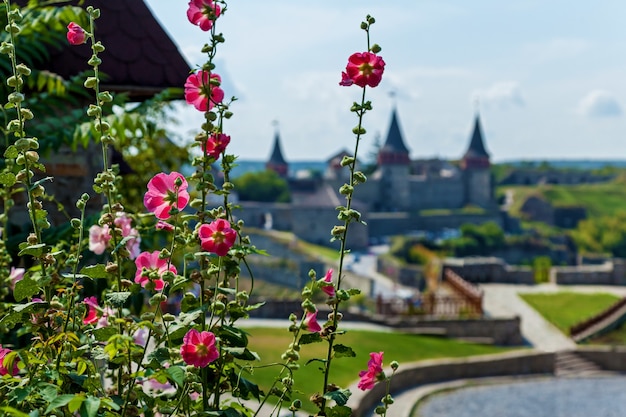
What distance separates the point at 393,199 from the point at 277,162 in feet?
47.4

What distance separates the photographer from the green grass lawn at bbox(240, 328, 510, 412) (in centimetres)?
1334

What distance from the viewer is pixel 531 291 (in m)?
31.2

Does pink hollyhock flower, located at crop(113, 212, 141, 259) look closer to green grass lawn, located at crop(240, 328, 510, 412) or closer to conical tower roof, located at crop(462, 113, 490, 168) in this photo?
green grass lawn, located at crop(240, 328, 510, 412)

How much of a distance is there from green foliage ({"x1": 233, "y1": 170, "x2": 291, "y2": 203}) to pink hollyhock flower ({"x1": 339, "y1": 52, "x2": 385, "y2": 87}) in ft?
258

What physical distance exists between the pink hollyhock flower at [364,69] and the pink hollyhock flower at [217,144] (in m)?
0.43

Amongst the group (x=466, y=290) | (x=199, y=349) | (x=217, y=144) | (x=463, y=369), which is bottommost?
(x=463, y=369)

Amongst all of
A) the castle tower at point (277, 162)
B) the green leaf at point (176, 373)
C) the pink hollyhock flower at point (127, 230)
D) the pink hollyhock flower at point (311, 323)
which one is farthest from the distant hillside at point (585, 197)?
the green leaf at point (176, 373)

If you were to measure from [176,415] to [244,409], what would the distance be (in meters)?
0.22

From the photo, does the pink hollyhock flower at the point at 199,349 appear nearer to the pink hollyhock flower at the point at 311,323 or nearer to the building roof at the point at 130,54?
the pink hollyhock flower at the point at 311,323

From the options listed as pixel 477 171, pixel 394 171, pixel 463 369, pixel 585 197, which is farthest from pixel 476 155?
pixel 463 369

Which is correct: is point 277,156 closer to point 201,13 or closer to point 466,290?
point 466,290

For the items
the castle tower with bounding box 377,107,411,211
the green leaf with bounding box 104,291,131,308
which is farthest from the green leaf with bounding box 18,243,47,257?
the castle tower with bounding box 377,107,411,211

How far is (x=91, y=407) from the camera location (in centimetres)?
223

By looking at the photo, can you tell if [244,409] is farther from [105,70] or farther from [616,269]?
[616,269]
